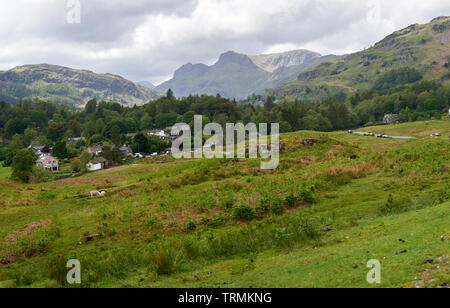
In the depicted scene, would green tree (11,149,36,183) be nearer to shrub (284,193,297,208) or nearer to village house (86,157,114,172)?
village house (86,157,114,172)

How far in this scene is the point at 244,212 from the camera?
24125 mm

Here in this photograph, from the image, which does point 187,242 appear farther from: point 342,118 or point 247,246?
point 342,118

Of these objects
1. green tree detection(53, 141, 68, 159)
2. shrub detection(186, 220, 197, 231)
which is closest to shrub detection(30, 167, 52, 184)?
green tree detection(53, 141, 68, 159)

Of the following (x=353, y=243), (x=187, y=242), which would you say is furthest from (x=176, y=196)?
(x=353, y=243)

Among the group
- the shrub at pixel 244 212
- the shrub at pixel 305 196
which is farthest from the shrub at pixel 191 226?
the shrub at pixel 305 196

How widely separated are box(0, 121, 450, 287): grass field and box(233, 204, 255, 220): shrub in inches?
3.0

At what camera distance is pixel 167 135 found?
143 metres

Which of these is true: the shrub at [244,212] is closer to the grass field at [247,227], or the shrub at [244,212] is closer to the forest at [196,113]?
the grass field at [247,227]

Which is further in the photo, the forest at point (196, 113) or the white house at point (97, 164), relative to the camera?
the forest at point (196, 113)

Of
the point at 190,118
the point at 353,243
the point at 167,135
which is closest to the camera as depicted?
the point at 353,243

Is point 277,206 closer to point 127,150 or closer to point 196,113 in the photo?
point 127,150

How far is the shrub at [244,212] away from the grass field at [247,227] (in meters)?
0.08

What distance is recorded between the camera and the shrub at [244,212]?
2394 cm

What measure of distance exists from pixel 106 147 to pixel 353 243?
88615 mm
